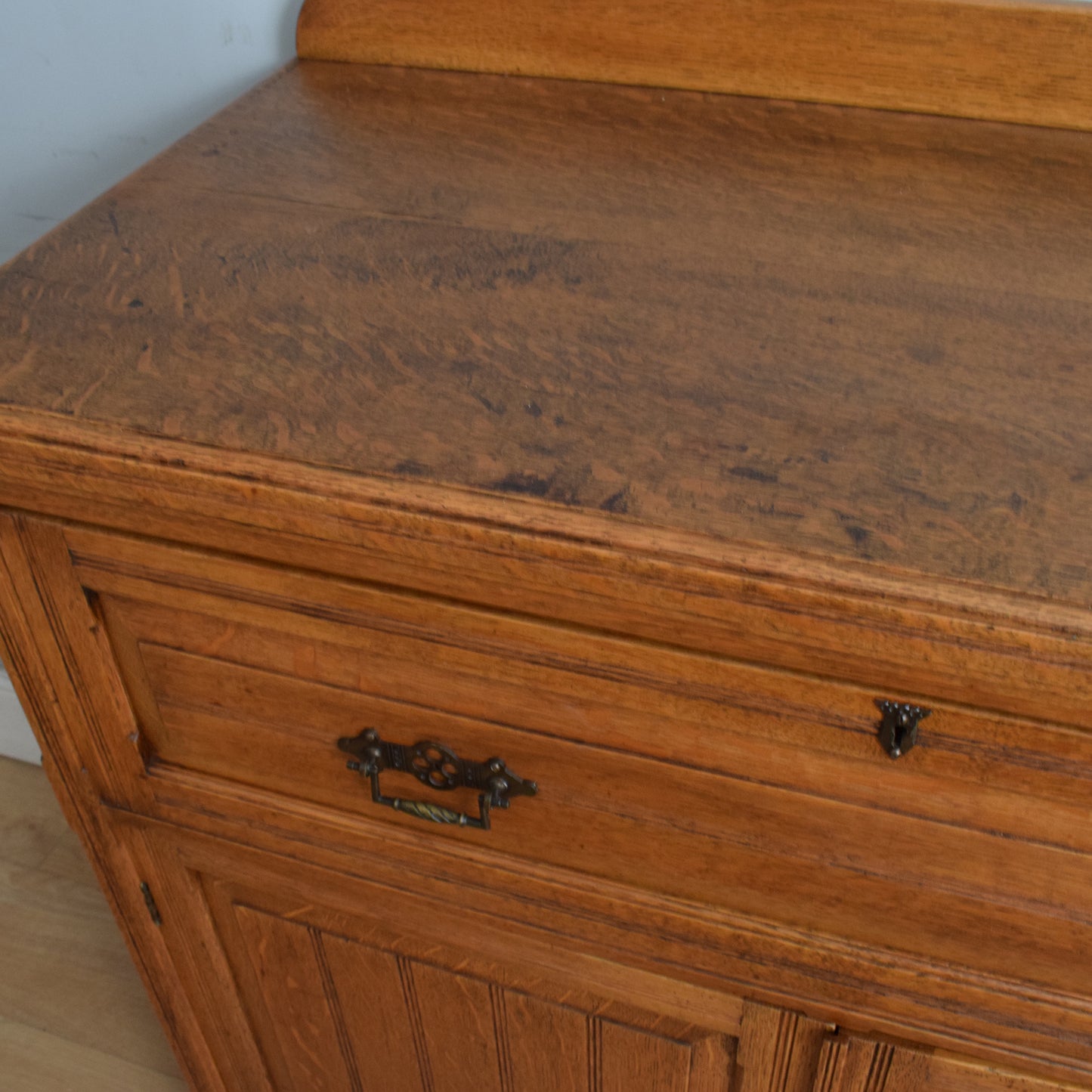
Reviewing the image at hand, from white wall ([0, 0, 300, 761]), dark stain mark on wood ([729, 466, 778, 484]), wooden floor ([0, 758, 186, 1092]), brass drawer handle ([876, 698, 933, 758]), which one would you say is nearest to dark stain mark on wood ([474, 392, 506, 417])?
dark stain mark on wood ([729, 466, 778, 484])

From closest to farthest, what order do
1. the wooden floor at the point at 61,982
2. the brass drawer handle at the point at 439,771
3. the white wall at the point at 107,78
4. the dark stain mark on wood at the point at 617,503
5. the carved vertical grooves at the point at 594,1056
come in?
the dark stain mark on wood at the point at 617,503, the brass drawer handle at the point at 439,771, the carved vertical grooves at the point at 594,1056, the white wall at the point at 107,78, the wooden floor at the point at 61,982

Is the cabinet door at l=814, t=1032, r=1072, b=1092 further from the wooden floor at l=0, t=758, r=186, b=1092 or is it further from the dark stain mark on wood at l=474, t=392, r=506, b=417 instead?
the wooden floor at l=0, t=758, r=186, b=1092

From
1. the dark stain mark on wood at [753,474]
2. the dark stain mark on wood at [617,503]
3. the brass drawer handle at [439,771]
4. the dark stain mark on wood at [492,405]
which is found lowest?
the brass drawer handle at [439,771]

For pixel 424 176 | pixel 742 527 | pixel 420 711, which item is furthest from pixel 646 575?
pixel 424 176

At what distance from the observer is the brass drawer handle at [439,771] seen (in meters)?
0.57

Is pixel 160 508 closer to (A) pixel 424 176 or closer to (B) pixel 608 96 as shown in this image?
(A) pixel 424 176

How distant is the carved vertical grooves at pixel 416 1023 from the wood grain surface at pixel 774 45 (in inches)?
26.0

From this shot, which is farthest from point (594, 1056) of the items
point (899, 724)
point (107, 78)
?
point (107, 78)

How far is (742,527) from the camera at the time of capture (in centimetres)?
44

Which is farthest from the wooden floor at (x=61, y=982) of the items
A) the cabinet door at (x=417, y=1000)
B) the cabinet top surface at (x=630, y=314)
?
the cabinet top surface at (x=630, y=314)

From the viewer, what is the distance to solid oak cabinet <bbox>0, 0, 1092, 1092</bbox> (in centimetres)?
46

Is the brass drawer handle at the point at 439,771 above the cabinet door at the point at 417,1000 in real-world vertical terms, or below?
above

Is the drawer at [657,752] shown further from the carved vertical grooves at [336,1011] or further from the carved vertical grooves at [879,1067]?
the carved vertical grooves at [336,1011]

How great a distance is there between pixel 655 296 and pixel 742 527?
0.19m
